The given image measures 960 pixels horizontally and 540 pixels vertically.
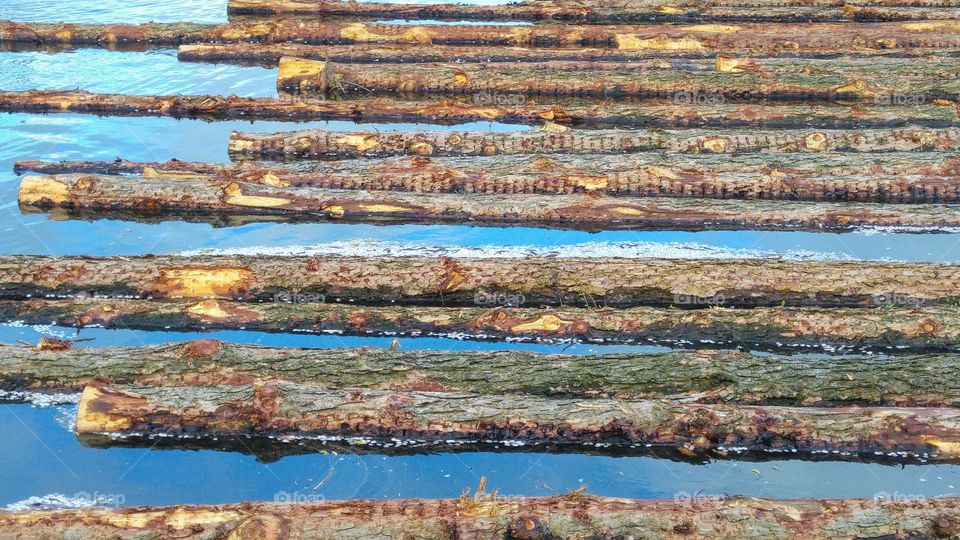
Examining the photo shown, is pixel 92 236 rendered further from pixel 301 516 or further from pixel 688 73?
pixel 688 73

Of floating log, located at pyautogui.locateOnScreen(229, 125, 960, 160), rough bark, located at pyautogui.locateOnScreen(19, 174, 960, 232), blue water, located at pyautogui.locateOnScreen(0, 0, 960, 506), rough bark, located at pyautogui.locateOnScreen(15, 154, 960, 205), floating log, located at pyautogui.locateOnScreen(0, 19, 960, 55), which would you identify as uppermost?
floating log, located at pyautogui.locateOnScreen(0, 19, 960, 55)

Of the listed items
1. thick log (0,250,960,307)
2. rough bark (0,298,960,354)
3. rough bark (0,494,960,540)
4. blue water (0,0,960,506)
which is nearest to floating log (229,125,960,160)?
blue water (0,0,960,506)

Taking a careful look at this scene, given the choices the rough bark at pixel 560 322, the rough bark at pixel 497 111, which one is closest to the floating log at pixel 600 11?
the rough bark at pixel 497 111

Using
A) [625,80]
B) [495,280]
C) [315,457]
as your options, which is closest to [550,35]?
[625,80]

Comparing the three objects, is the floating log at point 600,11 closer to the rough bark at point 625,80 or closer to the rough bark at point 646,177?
the rough bark at point 625,80

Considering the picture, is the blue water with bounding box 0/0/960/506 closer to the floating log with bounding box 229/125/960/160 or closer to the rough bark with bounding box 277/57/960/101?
the floating log with bounding box 229/125/960/160

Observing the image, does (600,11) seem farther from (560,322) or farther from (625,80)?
(560,322)
